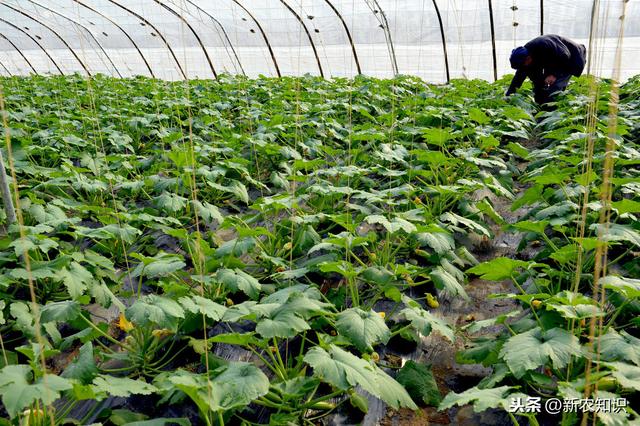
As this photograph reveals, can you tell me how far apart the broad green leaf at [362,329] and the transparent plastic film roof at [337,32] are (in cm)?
755

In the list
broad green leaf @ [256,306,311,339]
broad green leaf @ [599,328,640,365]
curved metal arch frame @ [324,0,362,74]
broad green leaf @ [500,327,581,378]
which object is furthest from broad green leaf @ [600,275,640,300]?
curved metal arch frame @ [324,0,362,74]

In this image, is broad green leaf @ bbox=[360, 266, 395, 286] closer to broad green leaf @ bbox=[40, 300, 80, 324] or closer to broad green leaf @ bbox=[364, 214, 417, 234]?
broad green leaf @ bbox=[364, 214, 417, 234]

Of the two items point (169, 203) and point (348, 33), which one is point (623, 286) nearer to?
point (169, 203)

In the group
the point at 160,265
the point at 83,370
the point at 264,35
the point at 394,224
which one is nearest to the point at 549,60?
the point at 394,224

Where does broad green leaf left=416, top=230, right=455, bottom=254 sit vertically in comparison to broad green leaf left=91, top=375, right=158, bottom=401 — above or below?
below

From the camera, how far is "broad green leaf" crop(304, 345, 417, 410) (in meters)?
1.73

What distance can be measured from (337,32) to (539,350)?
1156 cm

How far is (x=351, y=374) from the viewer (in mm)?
1737

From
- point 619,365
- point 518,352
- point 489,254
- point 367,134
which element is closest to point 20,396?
point 518,352

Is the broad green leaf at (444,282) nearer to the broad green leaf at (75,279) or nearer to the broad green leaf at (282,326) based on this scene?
the broad green leaf at (282,326)

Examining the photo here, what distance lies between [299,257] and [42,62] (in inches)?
715

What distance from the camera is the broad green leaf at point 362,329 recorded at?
1.98m

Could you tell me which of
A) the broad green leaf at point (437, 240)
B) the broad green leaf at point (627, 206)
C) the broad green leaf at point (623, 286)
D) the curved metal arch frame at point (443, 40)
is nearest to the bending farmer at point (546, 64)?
the curved metal arch frame at point (443, 40)

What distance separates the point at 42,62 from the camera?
18094mm
